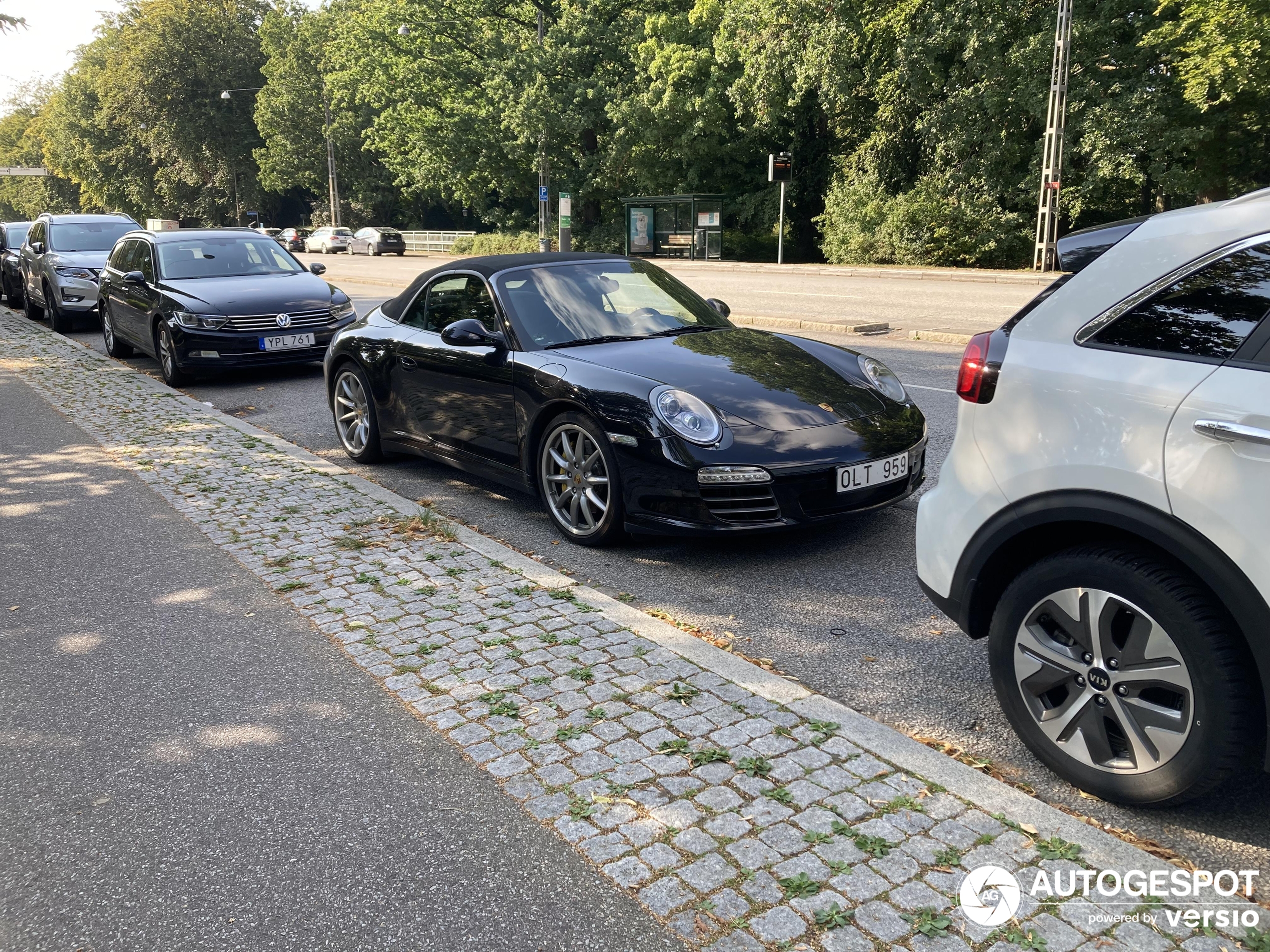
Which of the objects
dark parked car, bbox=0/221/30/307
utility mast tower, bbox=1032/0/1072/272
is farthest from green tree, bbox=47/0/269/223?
utility mast tower, bbox=1032/0/1072/272

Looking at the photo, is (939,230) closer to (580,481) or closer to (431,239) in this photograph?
(580,481)

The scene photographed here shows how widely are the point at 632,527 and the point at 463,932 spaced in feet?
9.15

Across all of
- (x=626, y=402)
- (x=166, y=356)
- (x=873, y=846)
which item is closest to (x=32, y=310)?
(x=166, y=356)

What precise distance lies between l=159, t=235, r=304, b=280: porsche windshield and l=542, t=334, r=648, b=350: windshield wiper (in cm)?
734

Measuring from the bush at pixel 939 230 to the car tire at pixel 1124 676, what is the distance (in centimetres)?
2987

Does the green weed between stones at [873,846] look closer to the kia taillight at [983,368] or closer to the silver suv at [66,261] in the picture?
the kia taillight at [983,368]

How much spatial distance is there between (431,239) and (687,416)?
54.2m

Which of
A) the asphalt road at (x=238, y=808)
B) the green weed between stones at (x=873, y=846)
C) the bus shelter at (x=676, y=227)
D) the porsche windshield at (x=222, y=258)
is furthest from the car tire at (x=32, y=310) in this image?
the bus shelter at (x=676, y=227)

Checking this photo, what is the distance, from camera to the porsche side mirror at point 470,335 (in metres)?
5.82

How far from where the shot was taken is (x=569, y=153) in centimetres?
4406

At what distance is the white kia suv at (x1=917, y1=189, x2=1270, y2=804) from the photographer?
256cm

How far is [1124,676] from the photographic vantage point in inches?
110

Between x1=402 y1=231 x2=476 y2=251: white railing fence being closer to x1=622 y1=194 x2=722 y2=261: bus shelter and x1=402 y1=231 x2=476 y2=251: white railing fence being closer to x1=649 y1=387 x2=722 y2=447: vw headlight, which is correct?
x1=622 y1=194 x2=722 y2=261: bus shelter

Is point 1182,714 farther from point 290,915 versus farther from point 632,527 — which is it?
point 632,527
